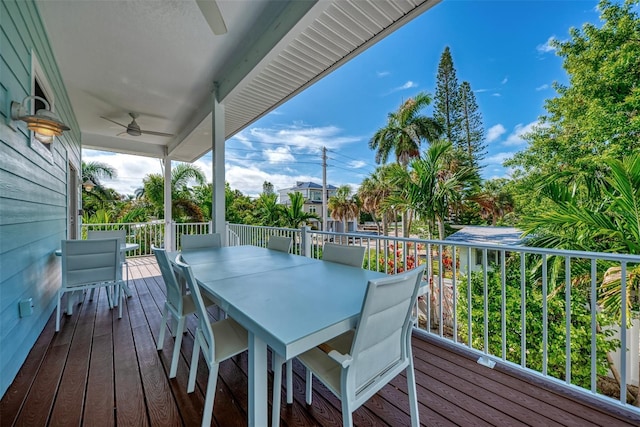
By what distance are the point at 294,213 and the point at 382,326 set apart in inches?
248

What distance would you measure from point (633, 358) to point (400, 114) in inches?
508

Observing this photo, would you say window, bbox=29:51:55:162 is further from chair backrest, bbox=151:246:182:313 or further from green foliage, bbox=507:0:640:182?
green foliage, bbox=507:0:640:182

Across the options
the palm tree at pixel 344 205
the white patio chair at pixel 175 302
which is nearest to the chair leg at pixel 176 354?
the white patio chair at pixel 175 302

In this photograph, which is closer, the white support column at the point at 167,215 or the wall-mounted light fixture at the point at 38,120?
the wall-mounted light fixture at the point at 38,120

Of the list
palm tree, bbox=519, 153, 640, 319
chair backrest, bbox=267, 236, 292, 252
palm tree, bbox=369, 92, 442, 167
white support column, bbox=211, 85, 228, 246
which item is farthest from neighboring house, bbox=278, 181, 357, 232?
chair backrest, bbox=267, 236, 292, 252

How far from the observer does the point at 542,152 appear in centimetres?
1223

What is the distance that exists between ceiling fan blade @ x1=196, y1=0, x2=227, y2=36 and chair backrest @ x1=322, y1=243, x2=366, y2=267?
1.94 metres

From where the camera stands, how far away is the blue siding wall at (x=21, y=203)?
1.70 meters

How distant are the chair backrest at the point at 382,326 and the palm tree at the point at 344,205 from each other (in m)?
19.3

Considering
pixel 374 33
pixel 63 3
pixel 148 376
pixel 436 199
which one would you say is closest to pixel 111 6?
pixel 63 3

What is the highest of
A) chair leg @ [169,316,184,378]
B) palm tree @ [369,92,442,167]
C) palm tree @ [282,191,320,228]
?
palm tree @ [369,92,442,167]

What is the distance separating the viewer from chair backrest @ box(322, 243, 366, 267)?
2100 millimetres

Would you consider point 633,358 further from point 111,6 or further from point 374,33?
point 111,6

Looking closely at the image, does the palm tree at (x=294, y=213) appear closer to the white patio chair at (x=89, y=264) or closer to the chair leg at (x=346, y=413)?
the white patio chair at (x=89, y=264)
